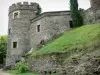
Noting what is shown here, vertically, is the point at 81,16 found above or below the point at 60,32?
above

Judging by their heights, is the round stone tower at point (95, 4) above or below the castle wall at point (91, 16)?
above

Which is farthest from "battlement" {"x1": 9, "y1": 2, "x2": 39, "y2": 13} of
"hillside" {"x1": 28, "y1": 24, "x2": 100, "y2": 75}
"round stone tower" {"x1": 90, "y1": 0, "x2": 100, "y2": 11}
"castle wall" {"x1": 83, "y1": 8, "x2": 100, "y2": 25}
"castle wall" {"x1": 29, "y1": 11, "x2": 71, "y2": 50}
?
"hillside" {"x1": 28, "y1": 24, "x2": 100, "y2": 75}

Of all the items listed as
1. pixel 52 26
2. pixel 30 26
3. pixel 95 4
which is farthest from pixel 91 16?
pixel 30 26

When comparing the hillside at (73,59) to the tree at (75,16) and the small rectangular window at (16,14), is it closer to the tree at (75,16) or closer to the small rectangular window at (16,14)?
the tree at (75,16)

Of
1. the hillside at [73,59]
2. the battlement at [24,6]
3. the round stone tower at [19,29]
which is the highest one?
the battlement at [24,6]

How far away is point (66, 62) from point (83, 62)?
8.47 feet

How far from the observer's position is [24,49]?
32500mm

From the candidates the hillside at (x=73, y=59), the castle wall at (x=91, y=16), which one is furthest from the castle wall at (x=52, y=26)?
the hillside at (x=73, y=59)

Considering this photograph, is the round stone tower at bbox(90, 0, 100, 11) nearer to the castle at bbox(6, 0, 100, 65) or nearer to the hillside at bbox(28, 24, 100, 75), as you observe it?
the castle at bbox(6, 0, 100, 65)

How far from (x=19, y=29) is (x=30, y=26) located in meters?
1.81

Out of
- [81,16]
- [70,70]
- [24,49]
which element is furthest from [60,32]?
[70,70]

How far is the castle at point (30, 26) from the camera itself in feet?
96.5

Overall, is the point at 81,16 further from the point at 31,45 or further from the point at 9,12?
the point at 9,12

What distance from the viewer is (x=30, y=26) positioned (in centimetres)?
3300
